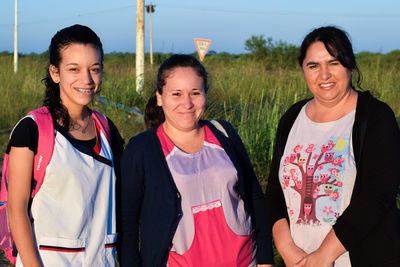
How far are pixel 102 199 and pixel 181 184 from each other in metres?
0.40

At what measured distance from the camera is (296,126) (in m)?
2.40

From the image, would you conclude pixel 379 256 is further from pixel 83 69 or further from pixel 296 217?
pixel 83 69

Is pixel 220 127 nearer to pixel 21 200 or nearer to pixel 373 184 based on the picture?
pixel 373 184

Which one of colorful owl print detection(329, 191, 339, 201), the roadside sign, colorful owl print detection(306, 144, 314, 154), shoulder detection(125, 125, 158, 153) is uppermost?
the roadside sign

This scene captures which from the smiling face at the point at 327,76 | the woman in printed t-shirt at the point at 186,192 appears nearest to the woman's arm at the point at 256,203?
the woman in printed t-shirt at the point at 186,192

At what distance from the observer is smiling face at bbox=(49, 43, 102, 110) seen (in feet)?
7.53

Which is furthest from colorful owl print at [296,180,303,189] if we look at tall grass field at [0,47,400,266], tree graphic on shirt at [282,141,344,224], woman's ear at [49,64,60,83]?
tall grass field at [0,47,400,266]

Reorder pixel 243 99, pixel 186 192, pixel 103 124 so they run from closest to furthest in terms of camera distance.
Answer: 1. pixel 186 192
2. pixel 103 124
3. pixel 243 99

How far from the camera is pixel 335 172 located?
2104 mm

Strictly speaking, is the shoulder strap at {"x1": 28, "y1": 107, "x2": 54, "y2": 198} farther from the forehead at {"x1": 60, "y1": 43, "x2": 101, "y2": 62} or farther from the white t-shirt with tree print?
the white t-shirt with tree print

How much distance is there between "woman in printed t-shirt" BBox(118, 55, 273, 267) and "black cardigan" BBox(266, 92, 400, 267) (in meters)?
0.45

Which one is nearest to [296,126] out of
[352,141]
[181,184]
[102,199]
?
[352,141]

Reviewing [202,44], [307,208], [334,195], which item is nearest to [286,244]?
[307,208]

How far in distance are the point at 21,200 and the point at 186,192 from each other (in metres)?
0.73
